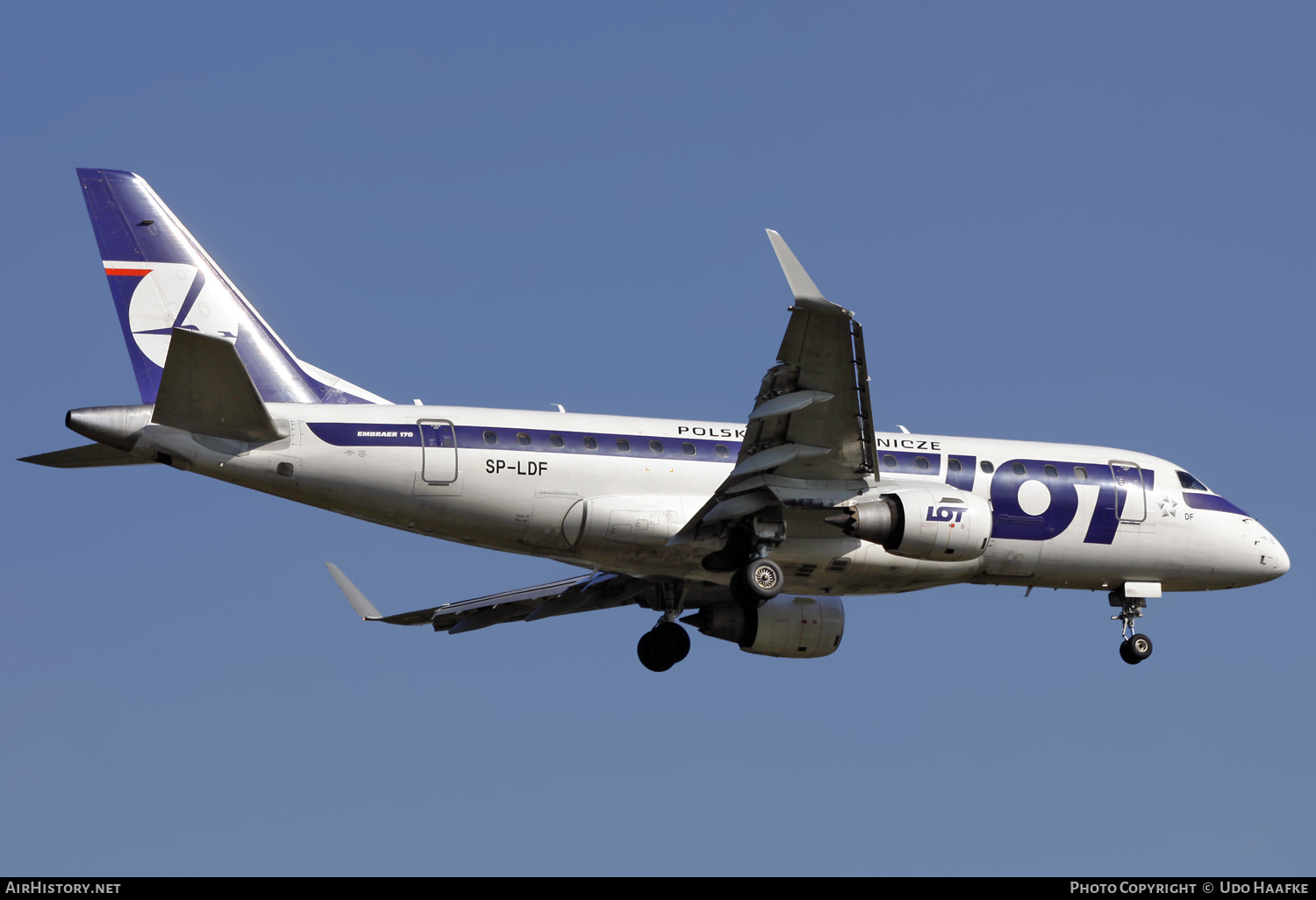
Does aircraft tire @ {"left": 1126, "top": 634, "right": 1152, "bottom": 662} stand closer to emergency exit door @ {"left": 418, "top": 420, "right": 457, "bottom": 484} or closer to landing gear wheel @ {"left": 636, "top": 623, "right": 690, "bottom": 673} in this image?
landing gear wheel @ {"left": 636, "top": 623, "right": 690, "bottom": 673}

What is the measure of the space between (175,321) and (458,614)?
8.92 m

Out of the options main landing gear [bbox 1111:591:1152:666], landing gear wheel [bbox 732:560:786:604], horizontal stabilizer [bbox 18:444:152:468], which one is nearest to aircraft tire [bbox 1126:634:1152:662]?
main landing gear [bbox 1111:591:1152:666]

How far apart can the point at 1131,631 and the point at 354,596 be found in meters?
15.6

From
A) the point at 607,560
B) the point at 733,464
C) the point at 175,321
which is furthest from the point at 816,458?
the point at 175,321

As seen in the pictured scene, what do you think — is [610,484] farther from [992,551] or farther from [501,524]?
[992,551]

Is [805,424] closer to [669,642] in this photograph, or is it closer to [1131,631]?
[669,642]

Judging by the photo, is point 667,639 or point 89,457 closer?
point 89,457

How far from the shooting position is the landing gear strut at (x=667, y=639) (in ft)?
102

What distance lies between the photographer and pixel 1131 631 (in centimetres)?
3120

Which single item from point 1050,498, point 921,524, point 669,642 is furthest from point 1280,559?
point 669,642

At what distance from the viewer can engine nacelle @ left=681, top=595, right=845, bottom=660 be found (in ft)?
101

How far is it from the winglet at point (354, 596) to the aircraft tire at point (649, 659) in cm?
543
